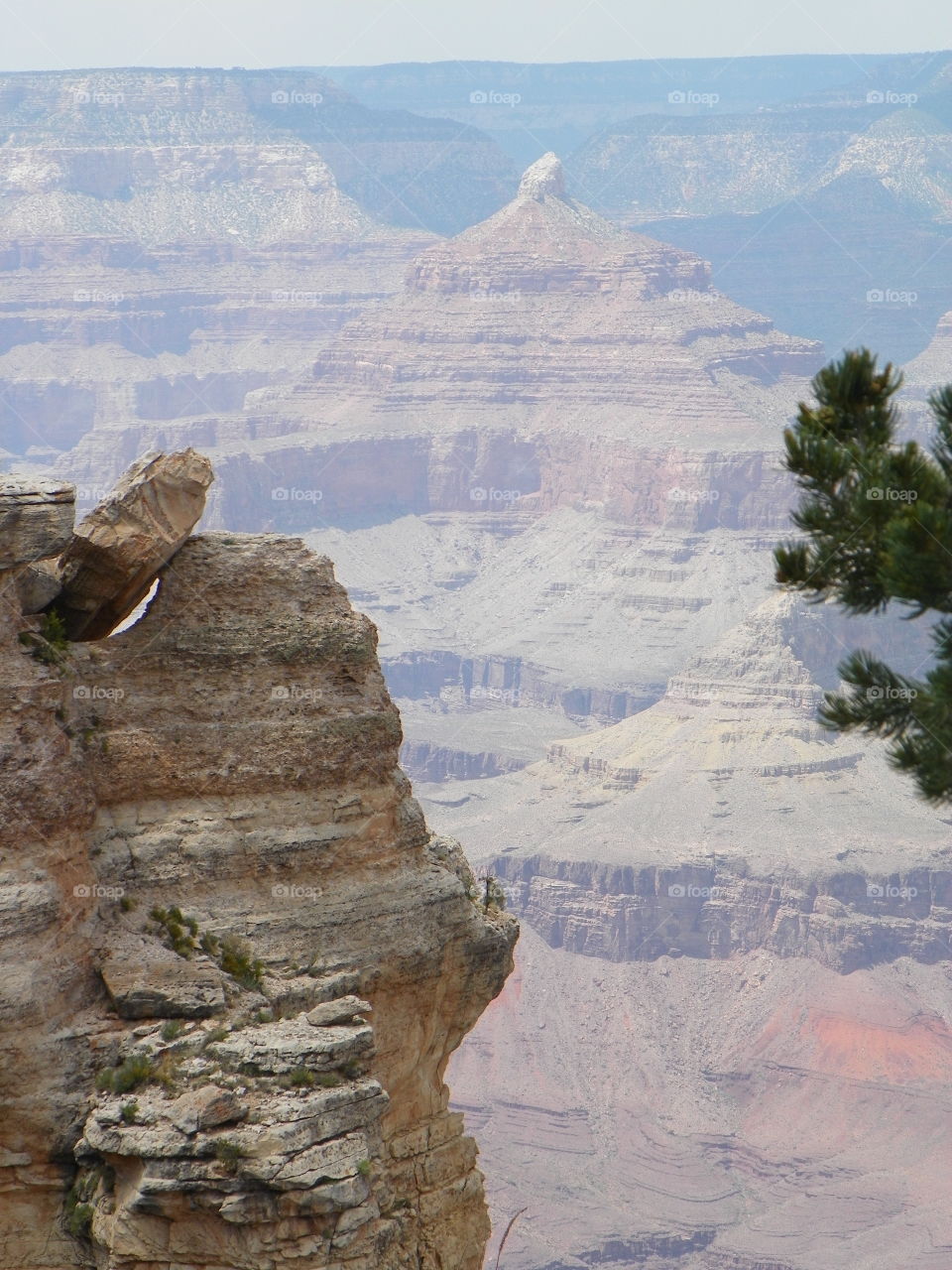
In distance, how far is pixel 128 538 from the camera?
21.1m

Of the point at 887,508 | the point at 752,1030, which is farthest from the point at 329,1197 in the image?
the point at 752,1030

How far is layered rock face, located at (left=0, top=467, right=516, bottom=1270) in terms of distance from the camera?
18.6m

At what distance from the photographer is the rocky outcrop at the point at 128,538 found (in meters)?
21.0

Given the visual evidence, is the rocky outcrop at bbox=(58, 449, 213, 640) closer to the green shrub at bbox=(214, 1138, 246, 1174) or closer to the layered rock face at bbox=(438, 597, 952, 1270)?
the green shrub at bbox=(214, 1138, 246, 1174)

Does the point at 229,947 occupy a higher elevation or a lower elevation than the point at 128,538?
lower

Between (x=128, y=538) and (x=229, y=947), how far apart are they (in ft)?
13.7

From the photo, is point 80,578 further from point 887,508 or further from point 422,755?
point 422,755

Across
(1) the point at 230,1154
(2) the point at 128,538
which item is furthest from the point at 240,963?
(2) the point at 128,538

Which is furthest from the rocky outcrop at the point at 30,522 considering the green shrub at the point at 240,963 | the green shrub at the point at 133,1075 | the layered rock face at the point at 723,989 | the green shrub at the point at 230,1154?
the layered rock face at the point at 723,989

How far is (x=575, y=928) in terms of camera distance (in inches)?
6245

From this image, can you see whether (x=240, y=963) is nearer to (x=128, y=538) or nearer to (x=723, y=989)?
(x=128, y=538)

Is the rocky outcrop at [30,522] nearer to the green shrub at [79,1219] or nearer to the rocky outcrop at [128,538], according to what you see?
the rocky outcrop at [128,538]

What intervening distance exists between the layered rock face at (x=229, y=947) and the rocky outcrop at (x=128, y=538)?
36cm

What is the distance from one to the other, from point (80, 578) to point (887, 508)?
802 centimetres
